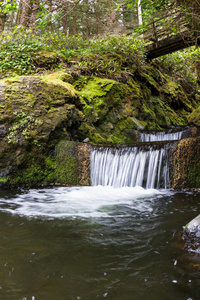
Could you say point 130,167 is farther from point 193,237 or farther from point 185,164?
point 193,237

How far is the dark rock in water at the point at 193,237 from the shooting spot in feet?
8.80

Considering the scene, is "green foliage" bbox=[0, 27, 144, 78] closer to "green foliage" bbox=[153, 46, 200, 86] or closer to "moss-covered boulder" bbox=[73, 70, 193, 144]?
"moss-covered boulder" bbox=[73, 70, 193, 144]

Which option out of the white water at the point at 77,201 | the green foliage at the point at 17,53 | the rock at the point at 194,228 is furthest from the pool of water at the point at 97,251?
the green foliage at the point at 17,53

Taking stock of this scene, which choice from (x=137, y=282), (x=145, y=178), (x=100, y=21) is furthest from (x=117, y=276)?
(x=100, y=21)

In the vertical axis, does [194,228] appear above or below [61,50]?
below

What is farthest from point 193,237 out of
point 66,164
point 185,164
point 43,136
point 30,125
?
point 30,125

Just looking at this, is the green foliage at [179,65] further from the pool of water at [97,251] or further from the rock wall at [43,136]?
the pool of water at [97,251]

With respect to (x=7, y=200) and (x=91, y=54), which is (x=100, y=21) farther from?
(x=7, y=200)

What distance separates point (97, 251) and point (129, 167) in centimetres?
398

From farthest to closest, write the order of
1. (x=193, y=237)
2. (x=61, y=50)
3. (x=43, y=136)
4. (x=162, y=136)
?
1. (x=61, y=50)
2. (x=162, y=136)
3. (x=43, y=136)
4. (x=193, y=237)

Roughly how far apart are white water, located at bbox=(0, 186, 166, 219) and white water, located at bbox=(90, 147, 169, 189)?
27 centimetres

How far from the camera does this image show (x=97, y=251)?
2.90 meters

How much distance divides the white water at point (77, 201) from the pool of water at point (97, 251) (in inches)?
0.8

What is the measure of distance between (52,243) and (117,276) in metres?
1.10
